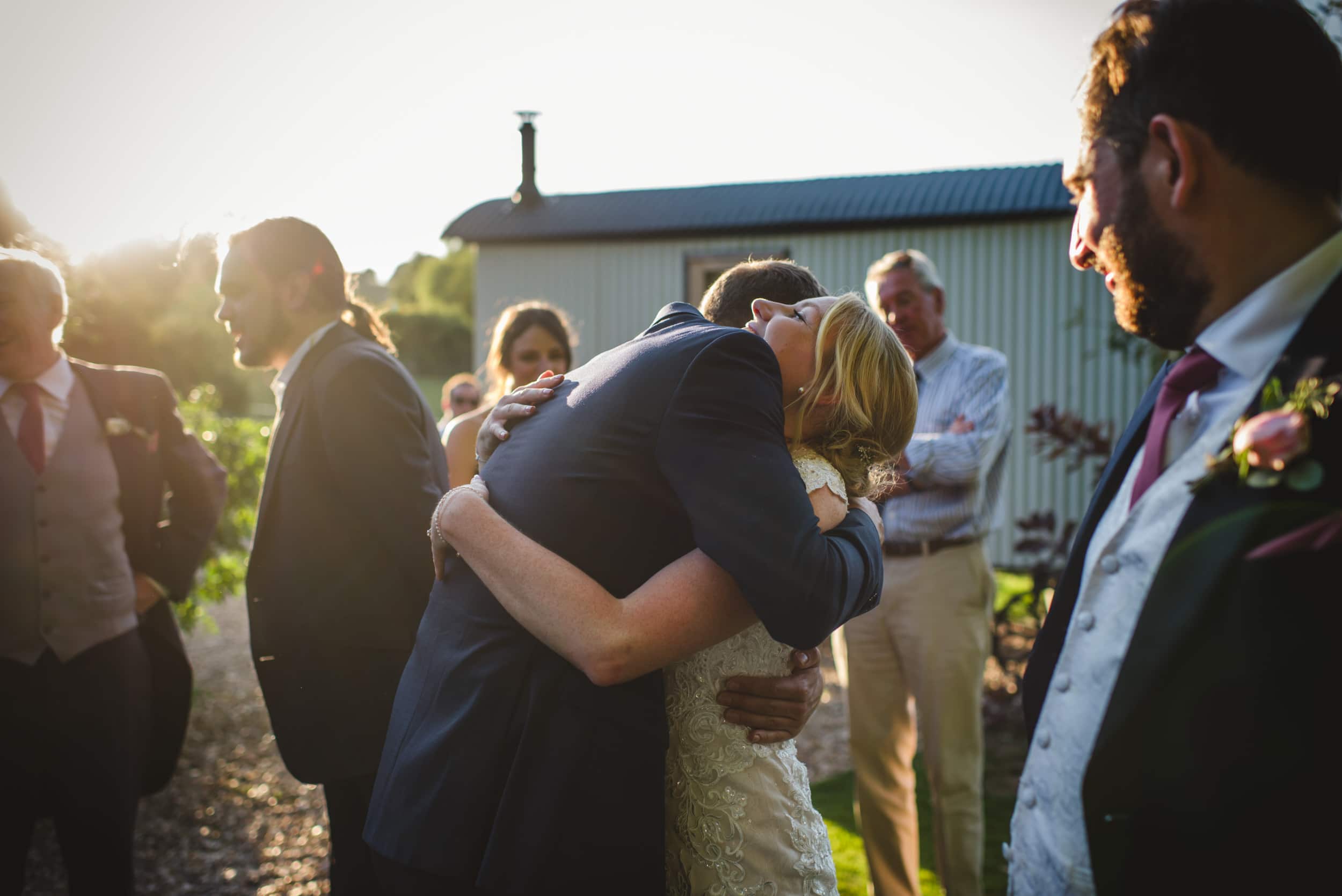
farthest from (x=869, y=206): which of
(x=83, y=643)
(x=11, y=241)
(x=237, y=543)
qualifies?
(x=83, y=643)

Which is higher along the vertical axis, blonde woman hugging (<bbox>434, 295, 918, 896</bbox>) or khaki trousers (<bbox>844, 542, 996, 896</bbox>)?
blonde woman hugging (<bbox>434, 295, 918, 896</bbox>)

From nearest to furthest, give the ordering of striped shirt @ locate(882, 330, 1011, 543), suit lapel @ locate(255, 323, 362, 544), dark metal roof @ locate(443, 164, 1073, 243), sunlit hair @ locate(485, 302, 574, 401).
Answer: suit lapel @ locate(255, 323, 362, 544)
striped shirt @ locate(882, 330, 1011, 543)
sunlit hair @ locate(485, 302, 574, 401)
dark metal roof @ locate(443, 164, 1073, 243)

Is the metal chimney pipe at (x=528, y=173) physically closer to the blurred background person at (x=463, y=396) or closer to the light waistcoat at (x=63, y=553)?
the blurred background person at (x=463, y=396)

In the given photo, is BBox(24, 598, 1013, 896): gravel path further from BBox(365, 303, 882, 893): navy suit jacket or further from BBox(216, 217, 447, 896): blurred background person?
BBox(365, 303, 882, 893): navy suit jacket

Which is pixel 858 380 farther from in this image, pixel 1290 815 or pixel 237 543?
pixel 237 543

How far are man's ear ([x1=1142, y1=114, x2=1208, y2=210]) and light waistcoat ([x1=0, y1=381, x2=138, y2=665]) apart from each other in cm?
341

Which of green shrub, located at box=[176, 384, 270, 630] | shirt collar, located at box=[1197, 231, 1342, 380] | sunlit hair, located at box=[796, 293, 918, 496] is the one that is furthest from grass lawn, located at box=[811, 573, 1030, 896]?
green shrub, located at box=[176, 384, 270, 630]

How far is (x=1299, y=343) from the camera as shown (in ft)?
4.04

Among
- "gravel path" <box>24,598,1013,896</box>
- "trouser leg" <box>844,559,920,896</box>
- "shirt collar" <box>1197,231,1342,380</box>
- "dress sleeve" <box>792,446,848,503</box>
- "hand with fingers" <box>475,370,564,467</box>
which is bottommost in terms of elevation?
"gravel path" <box>24,598,1013,896</box>

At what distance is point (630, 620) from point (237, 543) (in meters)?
6.08

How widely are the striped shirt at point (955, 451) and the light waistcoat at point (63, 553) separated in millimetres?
3210

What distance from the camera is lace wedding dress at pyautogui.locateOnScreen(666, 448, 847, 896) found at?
5.75 feet

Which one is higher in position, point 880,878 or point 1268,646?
point 1268,646

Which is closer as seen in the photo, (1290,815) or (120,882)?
(1290,815)
